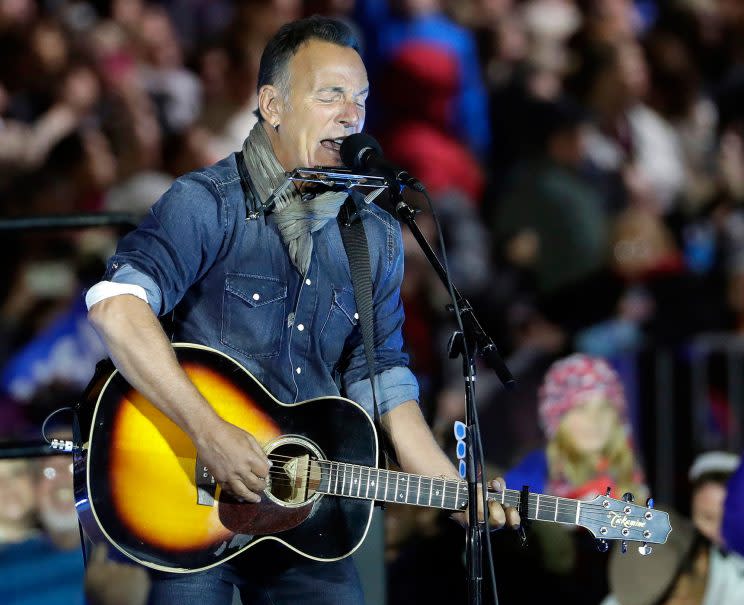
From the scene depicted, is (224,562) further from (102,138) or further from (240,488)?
(102,138)

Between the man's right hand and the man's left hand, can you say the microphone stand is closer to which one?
the man's left hand

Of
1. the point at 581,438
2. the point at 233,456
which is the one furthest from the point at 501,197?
the point at 233,456

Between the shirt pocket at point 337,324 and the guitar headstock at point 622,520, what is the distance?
2.43ft

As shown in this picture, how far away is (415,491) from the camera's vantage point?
2.96 meters

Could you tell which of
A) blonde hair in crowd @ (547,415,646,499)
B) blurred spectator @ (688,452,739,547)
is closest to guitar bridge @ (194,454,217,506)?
blonde hair in crowd @ (547,415,646,499)

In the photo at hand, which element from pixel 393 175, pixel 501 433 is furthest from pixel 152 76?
pixel 393 175

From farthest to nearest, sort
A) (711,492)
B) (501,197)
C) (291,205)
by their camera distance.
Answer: (501,197)
(711,492)
(291,205)

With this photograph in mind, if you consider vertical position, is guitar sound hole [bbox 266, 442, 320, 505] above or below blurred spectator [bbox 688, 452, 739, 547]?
below

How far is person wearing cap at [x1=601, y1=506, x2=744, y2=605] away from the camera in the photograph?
4512 mm

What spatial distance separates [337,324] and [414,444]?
0.37 metres

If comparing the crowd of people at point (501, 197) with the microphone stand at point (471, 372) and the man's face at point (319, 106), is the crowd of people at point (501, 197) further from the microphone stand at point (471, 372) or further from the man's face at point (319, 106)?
the man's face at point (319, 106)

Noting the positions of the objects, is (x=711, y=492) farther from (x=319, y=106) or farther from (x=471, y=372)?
(x=319, y=106)

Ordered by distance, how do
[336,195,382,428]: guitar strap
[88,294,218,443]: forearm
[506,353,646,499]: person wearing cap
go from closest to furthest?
[88,294,218,443]: forearm, [336,195,382,428]: guitar strap, [506,353,646,499]: person wearing cap

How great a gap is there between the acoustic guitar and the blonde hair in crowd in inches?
76.4
